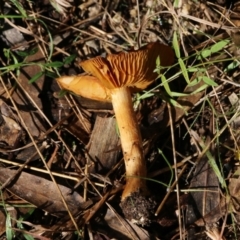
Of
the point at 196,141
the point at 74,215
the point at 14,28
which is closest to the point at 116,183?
the point at 74,215

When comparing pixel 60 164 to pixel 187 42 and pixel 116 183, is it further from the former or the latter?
pixel 187 42

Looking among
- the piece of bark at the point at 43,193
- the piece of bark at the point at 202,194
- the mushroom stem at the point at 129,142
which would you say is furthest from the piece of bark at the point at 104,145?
the piece of bark at the point at 202,194

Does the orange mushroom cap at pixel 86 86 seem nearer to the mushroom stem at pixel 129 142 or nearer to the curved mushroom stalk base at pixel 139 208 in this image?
the mushroom stem at pixel 129 142

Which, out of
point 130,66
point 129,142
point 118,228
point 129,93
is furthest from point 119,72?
point 118,228

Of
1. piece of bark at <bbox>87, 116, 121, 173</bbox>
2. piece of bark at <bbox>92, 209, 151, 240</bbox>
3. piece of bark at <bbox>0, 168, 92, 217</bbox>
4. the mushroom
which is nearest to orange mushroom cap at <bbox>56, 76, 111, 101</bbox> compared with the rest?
the mushroom

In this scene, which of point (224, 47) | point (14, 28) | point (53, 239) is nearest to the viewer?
point (53, 239)

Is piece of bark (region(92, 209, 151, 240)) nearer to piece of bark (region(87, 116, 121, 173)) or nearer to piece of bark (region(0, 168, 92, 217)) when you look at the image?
piece of bark (region(0, 168, 92, 217))

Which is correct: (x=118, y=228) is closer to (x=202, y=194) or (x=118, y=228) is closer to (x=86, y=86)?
(x=202, y=194)
